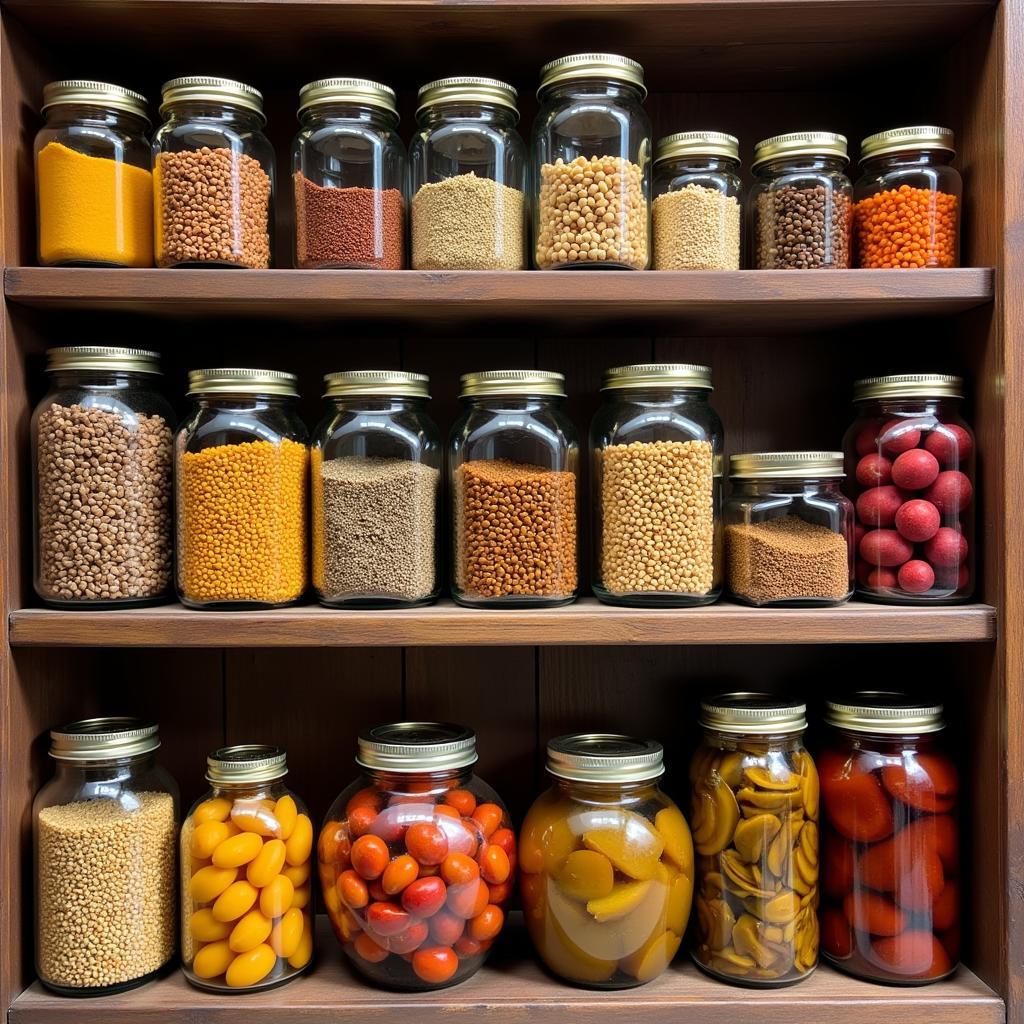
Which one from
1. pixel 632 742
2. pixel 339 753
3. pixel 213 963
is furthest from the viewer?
pixel 339 753

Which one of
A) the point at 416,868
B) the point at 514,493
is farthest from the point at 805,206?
the point at 416,868

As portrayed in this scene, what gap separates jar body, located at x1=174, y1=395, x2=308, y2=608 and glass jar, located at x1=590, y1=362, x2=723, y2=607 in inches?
14.0

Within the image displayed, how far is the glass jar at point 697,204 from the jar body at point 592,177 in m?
0.02

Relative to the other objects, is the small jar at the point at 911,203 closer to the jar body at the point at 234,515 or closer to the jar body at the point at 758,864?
the jar body at the point at 758,864

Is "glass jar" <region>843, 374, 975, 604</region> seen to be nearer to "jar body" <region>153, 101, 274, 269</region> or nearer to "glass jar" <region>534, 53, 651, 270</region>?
"glass jar" <region>534, 53, 651, 270</region>

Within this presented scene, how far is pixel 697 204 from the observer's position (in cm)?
99

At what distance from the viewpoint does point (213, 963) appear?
941 millimetres

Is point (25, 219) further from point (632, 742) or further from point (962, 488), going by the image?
point (962, 488)

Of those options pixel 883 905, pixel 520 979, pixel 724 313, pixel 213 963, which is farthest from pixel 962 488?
pixel 213 963

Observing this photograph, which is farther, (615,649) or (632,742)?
(615,649)

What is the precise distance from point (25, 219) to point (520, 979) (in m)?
0.99

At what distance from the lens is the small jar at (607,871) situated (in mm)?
927

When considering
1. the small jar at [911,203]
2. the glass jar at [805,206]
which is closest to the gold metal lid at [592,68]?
the glass jar at [805,206]

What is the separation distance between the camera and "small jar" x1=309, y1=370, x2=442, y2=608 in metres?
0.97
